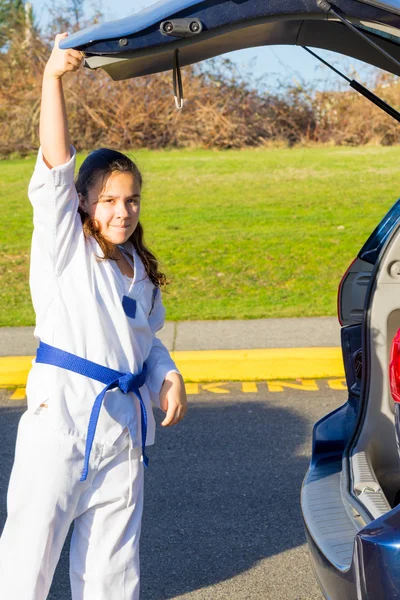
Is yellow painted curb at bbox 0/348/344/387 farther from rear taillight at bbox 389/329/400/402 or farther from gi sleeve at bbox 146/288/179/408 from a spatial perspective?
rear taillight at bbox 389/329/400/402

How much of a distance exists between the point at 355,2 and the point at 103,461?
4.39 feet

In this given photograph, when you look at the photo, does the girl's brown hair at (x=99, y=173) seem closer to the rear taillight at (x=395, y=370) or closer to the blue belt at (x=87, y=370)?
the blue belt at (x=87, y=370)

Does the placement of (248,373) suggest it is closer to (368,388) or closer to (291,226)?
(368,388)

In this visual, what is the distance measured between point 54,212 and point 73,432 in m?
0.58

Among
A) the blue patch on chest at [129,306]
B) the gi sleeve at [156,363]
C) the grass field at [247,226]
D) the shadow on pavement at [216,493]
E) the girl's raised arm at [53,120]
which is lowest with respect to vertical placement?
the grass field at [247,226]

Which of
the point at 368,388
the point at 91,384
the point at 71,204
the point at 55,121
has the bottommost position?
the point at 368,388

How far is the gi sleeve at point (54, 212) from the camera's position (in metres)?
2.43

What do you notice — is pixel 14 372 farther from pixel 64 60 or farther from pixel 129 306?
pixel 64 60

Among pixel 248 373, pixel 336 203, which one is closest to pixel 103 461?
pixel 248 373

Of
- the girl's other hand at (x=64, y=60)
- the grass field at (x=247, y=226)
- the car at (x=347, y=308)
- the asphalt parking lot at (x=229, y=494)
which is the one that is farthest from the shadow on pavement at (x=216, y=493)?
the grass field at (x=247, y=226)

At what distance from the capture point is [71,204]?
2.49 m

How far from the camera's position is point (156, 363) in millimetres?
2746

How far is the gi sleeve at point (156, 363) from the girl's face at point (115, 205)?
0.82 ft

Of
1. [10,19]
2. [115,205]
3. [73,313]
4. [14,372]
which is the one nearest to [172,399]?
[73,313]
